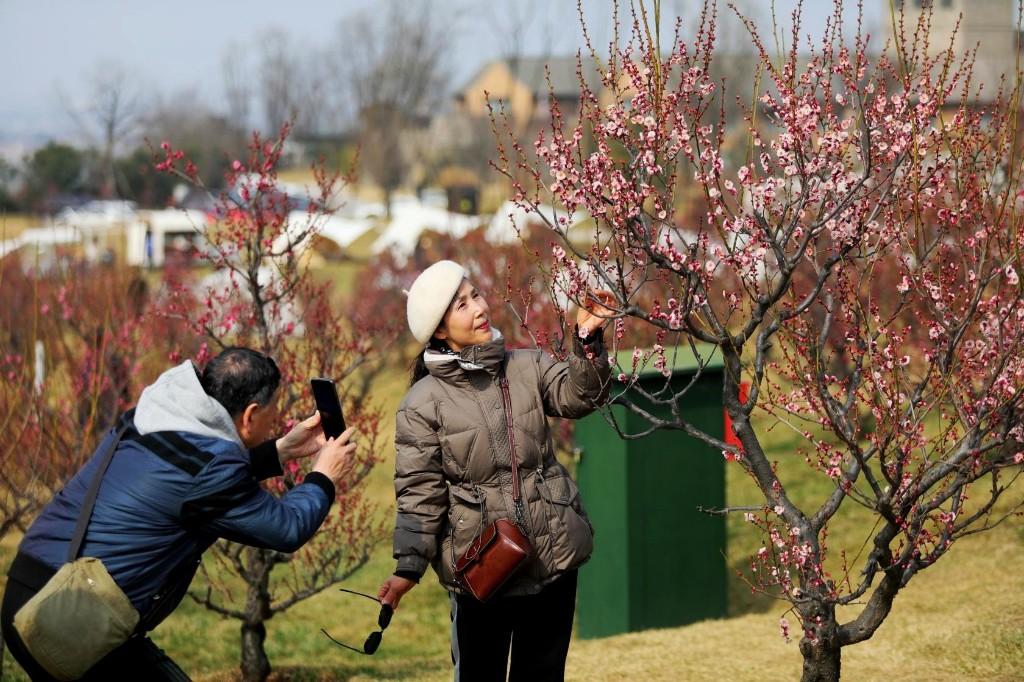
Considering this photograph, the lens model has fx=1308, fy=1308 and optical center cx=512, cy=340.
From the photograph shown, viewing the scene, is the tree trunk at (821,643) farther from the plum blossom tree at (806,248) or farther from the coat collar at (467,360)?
the coat collar at (467,360)

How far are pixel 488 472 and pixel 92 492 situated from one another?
3.98 feet

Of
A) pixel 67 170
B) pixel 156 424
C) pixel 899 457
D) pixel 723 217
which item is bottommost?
pixel 67 170

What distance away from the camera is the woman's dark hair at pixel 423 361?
4.14m

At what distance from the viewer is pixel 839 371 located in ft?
45.1

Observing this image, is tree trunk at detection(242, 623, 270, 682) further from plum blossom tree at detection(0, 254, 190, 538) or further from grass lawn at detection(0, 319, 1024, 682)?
plum blossom tree at detection(0, 254, 190, 538)

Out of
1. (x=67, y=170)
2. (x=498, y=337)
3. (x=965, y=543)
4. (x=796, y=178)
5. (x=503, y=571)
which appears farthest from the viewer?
(x=67, y=170)

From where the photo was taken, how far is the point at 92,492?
324cm

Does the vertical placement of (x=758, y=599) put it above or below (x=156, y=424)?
below

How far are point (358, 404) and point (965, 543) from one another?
460 cm

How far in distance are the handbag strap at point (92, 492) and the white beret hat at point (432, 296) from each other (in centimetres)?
103

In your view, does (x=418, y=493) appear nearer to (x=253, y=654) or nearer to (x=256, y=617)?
(x=256, y=617)

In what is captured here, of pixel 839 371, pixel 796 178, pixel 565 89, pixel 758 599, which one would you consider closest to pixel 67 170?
pixel 839 371

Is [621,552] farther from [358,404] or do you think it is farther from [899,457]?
[899,457]

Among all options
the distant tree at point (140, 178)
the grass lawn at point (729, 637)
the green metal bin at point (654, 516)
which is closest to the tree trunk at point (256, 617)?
the grass lawn at point (729, 637)
